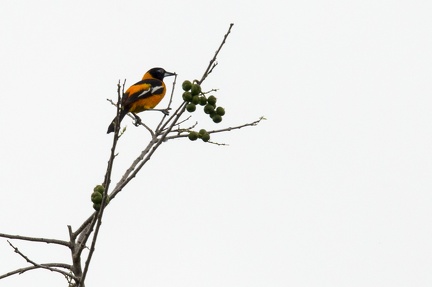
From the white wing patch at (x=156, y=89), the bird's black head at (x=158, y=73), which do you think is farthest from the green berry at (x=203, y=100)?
the bird's black head at (x=158, y=73)

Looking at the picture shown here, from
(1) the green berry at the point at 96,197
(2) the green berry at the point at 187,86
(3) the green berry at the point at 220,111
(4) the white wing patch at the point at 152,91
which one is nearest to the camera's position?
(1) the green berry at the point at 96,197

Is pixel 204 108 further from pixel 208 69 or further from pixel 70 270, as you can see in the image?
pixel 70 270

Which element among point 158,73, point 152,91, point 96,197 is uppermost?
point 158,73

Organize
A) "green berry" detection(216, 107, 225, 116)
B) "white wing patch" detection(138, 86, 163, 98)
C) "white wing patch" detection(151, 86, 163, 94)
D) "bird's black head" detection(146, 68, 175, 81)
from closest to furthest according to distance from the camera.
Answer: "green berry" detection(216, 107, 225, 116) → "white wing patch" detection(138, 86, 163, 98) → "white wing patch" detection(151, 86, 163, 94) → "bird's black head" detection(146, 68, 175, 81)

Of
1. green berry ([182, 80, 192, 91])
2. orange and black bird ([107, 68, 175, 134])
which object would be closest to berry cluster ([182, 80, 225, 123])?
green berry ([182, 80, 192, 91])

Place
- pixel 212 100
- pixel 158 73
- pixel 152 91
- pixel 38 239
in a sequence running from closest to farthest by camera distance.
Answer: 1. pixel 38 239
2. pixel 212 100
3. pixel 152 91
4. pixel 158 73

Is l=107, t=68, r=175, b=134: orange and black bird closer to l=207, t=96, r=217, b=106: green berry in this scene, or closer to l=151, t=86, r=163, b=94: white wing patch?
l=151, t=86, r=163, b=94: white wing patch

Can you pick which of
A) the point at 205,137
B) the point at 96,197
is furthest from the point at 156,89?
the point at 96,197

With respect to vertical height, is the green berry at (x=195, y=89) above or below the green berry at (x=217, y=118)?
below

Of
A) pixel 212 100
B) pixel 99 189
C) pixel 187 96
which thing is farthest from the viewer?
pixel 212 100

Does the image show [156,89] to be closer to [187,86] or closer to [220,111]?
[220,111]

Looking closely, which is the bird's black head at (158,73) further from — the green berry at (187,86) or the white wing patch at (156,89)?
the green berry at (187,86)

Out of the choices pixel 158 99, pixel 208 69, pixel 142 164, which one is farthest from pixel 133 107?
pixel 142 164

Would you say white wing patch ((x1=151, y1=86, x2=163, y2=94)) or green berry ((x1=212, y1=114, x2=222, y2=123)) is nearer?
green berry ((x1=212, y1=114, x2=222, y2=123))
